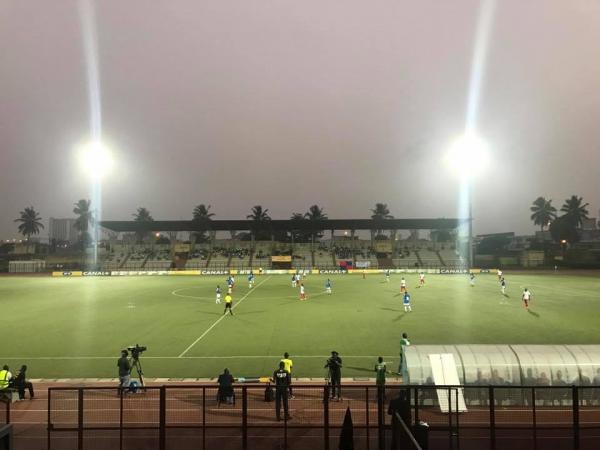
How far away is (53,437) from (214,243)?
3766 inches

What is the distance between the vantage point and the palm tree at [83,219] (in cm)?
14379

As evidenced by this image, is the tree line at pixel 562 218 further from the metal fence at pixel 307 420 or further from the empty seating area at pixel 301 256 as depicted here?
the metal fence at pixel 307 420

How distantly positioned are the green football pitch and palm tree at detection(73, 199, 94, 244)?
110 metres

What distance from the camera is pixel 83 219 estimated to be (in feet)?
476

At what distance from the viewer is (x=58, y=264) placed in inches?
3666

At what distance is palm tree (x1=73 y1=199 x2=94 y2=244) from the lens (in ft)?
472

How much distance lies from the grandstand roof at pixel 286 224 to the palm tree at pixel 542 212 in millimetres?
64278

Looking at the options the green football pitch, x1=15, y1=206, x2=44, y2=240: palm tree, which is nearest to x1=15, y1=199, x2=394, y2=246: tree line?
x1=15, y1=206, x2=44, y2=240: palm tree

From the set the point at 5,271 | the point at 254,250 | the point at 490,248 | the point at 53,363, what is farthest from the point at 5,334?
the point at 490,248

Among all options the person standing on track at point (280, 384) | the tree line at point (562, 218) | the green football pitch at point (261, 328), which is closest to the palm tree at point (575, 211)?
the tree line at point (562, 218)

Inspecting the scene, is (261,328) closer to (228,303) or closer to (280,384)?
(228,303)

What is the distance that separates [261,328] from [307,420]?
46.6ft

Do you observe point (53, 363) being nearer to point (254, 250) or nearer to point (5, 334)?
point (5, 334)

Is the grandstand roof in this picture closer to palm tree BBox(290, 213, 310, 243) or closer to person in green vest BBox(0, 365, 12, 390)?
palm tree BBox(290, 213, 310, 243)
